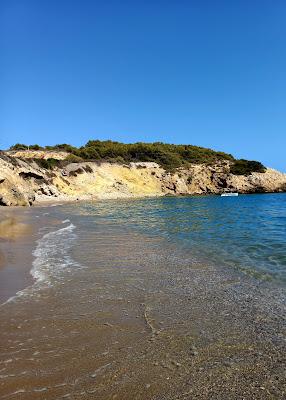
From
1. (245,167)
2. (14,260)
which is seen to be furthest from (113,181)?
(14,260)

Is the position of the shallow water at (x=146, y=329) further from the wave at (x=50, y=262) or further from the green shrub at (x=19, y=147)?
the green shrub at (x=19, y=147)

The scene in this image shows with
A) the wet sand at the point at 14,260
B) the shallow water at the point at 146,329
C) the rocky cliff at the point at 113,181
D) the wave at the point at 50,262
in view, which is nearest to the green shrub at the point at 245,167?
the rocky cliff at the point at 113,181

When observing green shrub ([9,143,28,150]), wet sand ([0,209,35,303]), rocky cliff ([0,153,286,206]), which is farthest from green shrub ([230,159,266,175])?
wet sand ([0,209,35,303])

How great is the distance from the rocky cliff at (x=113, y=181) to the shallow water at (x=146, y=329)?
27725 millimetres

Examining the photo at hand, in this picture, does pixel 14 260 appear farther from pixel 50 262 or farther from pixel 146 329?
pixel 146 329

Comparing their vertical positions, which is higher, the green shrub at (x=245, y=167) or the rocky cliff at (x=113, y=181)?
the green shrub at (x=245, y=167)

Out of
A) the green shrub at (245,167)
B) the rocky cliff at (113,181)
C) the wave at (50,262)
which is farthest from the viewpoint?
the green shrub at (245,167)

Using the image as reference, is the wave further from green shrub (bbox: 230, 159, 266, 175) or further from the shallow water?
green shrub (bbox: 230, 159, 266, 175)

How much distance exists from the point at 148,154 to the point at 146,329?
Result: 80.6 meters

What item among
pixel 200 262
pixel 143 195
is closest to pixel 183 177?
pixel 143 195

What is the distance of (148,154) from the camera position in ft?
279

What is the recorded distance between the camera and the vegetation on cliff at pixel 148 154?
80875mm

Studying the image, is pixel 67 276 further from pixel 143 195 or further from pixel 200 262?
pixel 143 195

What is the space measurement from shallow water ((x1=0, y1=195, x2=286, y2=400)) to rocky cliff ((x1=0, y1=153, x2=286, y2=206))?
27725mm
